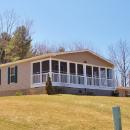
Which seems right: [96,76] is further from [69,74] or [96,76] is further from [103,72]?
[69,74]

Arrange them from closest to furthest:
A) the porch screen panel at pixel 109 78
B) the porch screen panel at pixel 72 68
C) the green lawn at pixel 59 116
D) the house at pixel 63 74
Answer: the green lawn at pixel 59 116
the house at pixel 63 74
the porch screen panel at pixel 72 68
the porch screen panel at pixel 109 78

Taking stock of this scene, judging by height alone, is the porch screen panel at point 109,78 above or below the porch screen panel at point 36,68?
below

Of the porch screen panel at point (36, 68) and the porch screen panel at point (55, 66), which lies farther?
the porch screen panel at point (36, 68)

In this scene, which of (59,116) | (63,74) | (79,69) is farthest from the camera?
(79,69)

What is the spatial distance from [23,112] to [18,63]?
62.9 ft

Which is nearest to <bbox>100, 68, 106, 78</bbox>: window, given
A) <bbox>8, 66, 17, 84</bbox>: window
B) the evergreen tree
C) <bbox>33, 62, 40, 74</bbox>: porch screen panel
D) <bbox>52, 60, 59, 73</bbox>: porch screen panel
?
<bbox>52, 60, 59, 73</bbox>: porch screen panel

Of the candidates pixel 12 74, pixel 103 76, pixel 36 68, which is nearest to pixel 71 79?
pixel 36 68

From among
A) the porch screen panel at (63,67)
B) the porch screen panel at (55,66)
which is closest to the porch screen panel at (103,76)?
the porch screen panel at (63,67)

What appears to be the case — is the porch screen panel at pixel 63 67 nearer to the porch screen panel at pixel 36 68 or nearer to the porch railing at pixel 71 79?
the porch railing at pixel 71 79

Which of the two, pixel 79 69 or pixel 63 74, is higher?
pixel 79 69

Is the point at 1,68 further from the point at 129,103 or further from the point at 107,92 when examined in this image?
the point at 129,103

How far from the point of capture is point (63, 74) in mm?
32375

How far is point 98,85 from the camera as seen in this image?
35.4 meters

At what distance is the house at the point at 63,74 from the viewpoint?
107 ft
